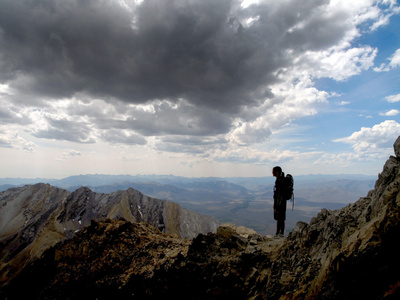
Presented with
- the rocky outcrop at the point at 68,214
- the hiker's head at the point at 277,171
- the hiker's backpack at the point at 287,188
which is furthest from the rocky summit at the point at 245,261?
the rocky outcrop at the point at 68,214

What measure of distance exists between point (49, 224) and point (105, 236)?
65.4m

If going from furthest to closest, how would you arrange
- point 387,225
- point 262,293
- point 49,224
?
1. point 49,224
2. point 262,293
3. point 387,225

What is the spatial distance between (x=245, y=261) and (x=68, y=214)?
80.8 m

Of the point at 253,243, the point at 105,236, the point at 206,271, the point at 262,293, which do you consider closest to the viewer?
the point at 262,293

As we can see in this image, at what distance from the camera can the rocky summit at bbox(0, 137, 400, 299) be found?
6.52 m

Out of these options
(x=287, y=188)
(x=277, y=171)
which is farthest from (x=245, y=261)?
(x=277, y=171)

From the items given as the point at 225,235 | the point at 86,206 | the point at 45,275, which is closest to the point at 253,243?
the point at 225,235

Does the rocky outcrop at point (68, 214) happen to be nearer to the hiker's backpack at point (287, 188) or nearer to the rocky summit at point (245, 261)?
the rocky summit at point (245, 261)

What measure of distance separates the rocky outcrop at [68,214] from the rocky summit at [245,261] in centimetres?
5292

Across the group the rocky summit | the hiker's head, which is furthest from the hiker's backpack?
the rocky summit

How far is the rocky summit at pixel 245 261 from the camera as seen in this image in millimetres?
6520

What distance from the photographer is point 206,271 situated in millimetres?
12000

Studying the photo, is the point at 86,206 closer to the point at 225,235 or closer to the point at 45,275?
the point at 45,275

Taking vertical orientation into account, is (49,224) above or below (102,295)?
below
